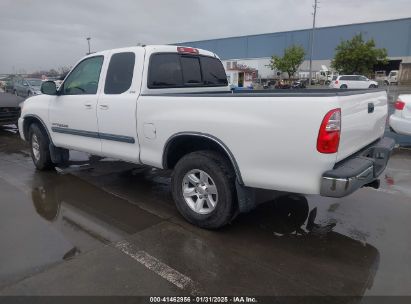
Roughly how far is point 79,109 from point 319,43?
2681 inches

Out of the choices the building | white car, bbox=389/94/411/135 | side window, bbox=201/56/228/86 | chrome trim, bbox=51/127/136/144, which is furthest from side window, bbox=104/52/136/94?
the building

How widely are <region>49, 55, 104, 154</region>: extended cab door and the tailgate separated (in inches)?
126

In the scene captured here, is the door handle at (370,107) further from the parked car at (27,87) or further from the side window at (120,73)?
the parked car at (27,87)

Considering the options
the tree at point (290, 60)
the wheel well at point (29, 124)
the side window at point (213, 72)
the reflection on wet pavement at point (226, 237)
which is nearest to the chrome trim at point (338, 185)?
the reflection on wet pavement at point (226, 237)

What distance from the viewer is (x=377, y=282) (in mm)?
2949

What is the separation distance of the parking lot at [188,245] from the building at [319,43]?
46914 mm

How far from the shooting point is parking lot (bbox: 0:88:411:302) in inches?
114

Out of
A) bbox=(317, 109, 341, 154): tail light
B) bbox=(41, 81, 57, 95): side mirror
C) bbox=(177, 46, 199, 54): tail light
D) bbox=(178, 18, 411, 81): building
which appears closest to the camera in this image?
bbox=(317, 109, 341, 154): tail light

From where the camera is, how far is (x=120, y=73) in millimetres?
4578

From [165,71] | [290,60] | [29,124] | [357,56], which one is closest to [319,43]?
[290,60]

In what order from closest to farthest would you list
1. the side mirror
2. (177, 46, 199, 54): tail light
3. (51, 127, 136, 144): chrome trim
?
(51, 127, 136, 144): chrome trim
(177, 46, 199, 54): tail light
the side mirror

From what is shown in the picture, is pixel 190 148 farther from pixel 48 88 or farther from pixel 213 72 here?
pixel 48 88

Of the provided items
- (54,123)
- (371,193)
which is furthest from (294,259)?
(54,123)

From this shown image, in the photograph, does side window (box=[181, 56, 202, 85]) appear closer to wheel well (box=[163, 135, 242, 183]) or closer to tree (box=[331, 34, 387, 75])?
A: wheel well (box=[163, 135, 242, 183])
